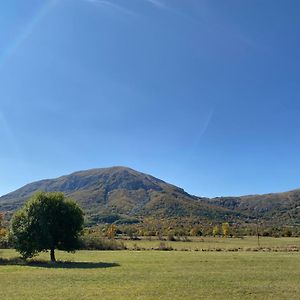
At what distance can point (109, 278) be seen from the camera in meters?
36.2

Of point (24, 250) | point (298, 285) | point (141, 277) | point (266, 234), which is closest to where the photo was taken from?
Answer: point (298, 285)

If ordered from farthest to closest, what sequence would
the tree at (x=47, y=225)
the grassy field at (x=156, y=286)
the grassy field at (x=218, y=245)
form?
the grassy field at (x=218, y=245), the tree at (x=47, y=225), the grassy field at (x=156, y=286)

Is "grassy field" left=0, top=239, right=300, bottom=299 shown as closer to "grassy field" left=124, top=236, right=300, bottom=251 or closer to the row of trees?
the row of trees

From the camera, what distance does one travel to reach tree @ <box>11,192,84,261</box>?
58.2 meters

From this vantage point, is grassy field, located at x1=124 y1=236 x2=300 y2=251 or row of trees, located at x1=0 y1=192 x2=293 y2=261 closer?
row of trees, located at x1=0 y1=192 x2=293 y2=261

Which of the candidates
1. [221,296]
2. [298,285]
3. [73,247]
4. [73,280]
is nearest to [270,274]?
[298,285]

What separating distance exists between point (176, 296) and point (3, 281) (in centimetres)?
1639

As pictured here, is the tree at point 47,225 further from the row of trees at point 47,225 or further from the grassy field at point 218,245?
the grassy field at point 218,245

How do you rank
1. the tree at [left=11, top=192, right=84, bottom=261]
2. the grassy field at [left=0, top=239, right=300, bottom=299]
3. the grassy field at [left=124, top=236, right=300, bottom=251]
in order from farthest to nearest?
the grassy field at [left=124, top=236, right=300, bottom=251] < the tree at [left=11, top=192, right=84, bottom=261] < the grassy field at [left=0, top=239, right=300, bottom=299]

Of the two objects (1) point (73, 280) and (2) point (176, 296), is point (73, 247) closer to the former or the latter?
(1) point (73, 280)

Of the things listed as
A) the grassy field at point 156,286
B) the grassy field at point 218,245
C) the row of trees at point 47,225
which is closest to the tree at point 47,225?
the row of trees at point 47,225

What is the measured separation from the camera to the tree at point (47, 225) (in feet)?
191

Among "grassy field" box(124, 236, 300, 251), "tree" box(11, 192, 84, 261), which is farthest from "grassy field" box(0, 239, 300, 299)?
"grassy field" box(124, 236, 300, 251)

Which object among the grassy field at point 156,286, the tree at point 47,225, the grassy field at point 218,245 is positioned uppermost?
the tree at point 47,225
